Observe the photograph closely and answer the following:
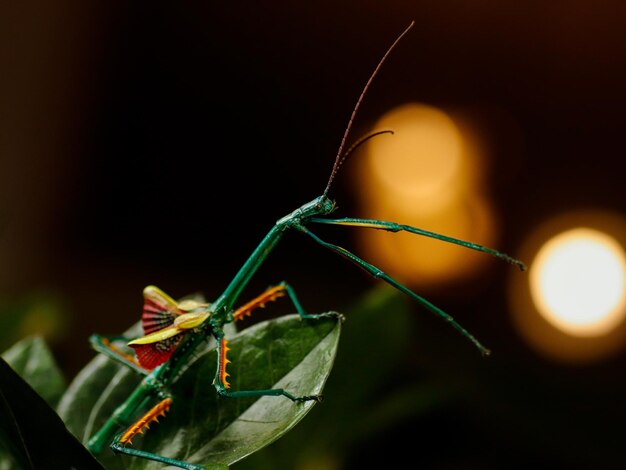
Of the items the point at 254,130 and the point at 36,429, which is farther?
the point at 254,130

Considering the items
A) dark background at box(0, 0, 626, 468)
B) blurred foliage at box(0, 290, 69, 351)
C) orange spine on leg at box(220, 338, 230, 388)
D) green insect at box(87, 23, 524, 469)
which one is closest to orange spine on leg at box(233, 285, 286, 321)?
green insect at box(87, 23, 524, 469)

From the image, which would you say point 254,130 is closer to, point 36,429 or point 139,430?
point 139,430

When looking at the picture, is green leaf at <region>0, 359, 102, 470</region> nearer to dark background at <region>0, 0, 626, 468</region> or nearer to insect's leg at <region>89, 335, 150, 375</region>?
insect's leg at <region>89, 335, 150, 375</region>

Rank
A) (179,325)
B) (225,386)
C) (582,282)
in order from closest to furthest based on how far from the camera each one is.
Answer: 1. (225,386)
2. (179,325)
3. (582,282)

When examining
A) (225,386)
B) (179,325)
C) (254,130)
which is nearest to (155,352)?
(179,325)

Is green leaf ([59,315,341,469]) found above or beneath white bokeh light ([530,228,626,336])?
above

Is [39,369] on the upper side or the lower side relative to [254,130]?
lower

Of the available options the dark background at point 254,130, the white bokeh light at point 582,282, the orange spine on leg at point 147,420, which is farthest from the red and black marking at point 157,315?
the white bokeh light at point 582,282
